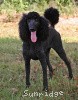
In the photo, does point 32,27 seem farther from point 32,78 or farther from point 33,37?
point 32,78

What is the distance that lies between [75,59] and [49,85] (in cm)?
320

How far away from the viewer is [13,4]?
70.0ft

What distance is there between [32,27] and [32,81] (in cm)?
164

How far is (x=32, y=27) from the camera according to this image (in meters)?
6.41

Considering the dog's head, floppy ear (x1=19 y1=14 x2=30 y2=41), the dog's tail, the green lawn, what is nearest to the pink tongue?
the dog's head

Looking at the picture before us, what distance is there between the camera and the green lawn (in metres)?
6.52

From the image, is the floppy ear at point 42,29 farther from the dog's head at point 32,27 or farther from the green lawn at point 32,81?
the green lawn at point 32,81

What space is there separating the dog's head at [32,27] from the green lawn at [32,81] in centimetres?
102

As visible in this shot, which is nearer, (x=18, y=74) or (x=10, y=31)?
(x=18, y=74)

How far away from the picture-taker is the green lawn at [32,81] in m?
6.52

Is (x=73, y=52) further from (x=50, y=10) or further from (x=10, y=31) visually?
(x=10, y=31)

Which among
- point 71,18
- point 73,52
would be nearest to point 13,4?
point 71,18

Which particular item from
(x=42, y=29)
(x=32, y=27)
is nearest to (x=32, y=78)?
(x=42, y=29)

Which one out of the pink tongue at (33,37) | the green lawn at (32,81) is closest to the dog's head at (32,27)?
the pink tongue at (33,37)
